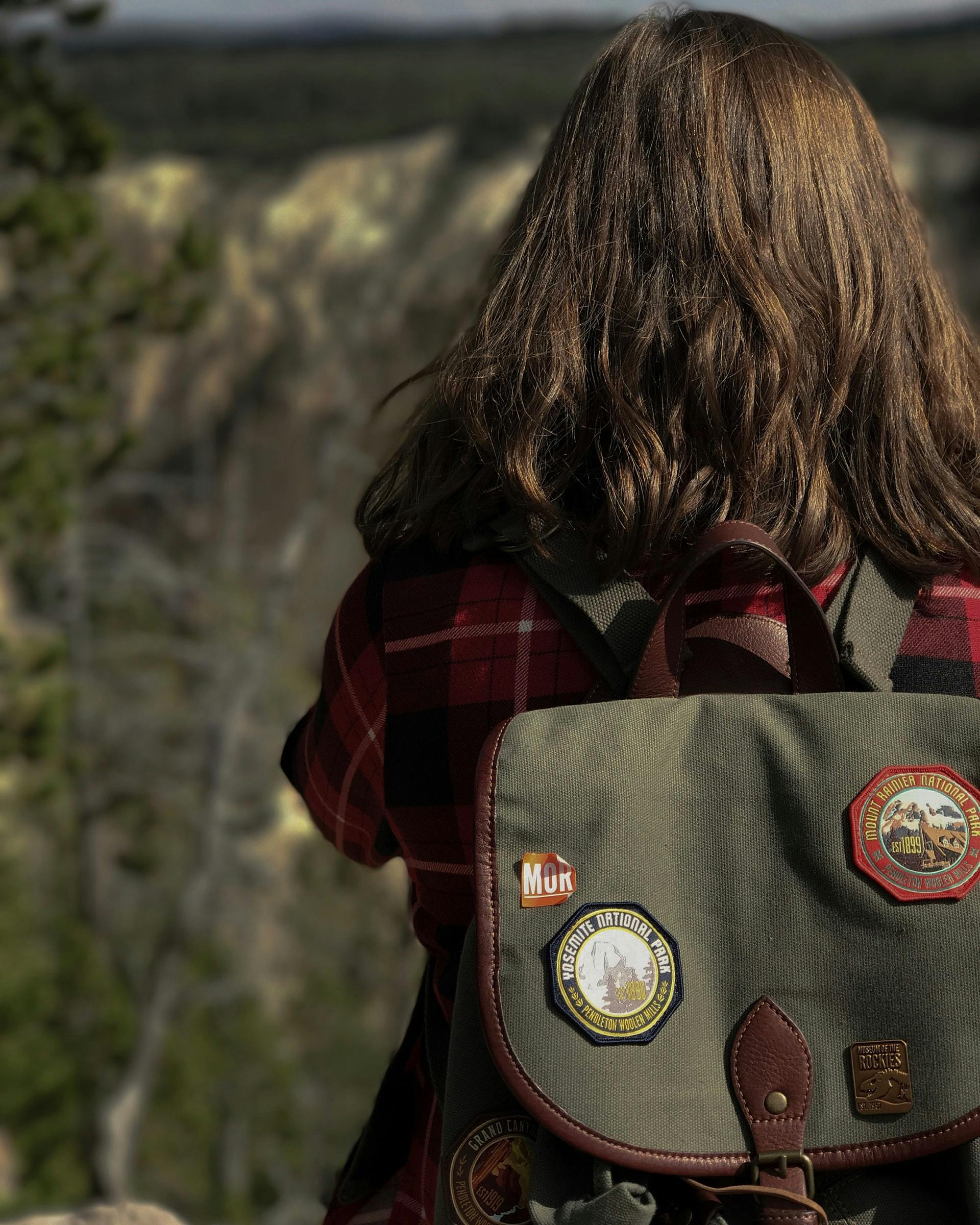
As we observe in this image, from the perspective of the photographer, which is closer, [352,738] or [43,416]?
[352,738]

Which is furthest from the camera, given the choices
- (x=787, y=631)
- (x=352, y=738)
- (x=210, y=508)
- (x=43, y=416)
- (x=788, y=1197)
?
(x=210, y=508)

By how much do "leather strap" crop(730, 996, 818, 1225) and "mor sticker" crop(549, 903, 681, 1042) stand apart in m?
0.06

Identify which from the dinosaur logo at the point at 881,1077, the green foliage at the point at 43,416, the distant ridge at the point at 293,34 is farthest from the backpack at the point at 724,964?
the distant ridge at the point at 293,34

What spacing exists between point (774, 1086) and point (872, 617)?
0.36 m

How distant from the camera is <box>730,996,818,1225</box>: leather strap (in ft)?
2.62

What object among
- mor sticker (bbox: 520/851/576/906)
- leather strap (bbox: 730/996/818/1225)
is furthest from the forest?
leather strap (bbox: 730/996/818/1225)

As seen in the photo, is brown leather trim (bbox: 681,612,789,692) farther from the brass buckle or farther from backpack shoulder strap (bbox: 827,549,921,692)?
the brass buckle

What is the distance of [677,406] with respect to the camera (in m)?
0.93

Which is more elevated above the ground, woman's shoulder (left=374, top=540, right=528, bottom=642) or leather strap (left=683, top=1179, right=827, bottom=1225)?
woman's shoulder (left=374, top=540, right=528, bottom=642)

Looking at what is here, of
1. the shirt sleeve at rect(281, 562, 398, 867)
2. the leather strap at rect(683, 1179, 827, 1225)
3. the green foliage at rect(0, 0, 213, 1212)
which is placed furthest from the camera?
the green foliage at rect(0, 0, 213, 1212)

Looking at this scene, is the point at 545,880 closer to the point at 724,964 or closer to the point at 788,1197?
the point at 724,964

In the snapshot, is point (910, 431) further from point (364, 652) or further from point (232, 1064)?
point (232, 1064)

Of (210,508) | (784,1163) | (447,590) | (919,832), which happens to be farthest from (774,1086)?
(210,508)

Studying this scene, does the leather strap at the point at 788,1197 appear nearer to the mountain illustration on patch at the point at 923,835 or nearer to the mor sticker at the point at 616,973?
the mor sticker at the point at 616,973
